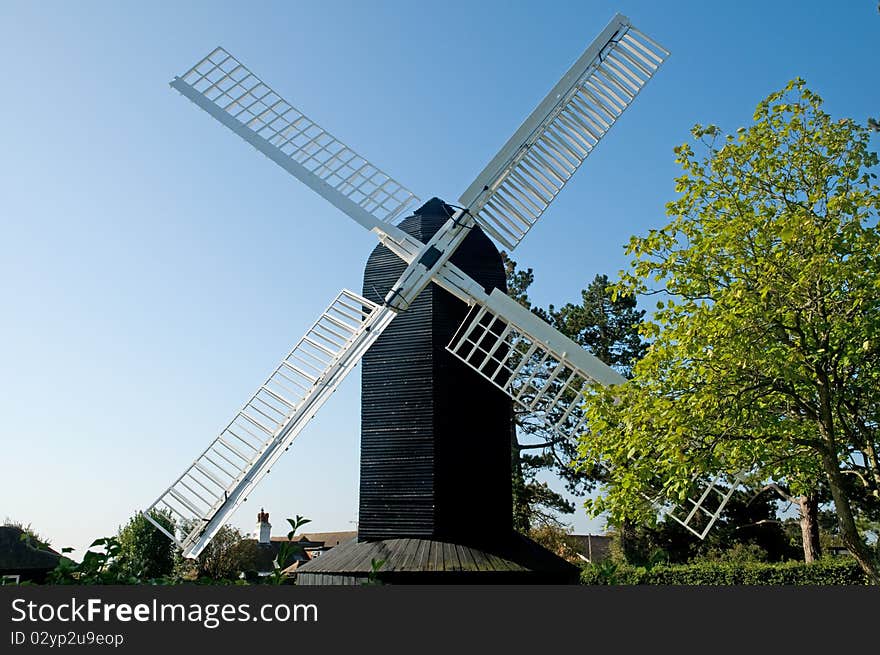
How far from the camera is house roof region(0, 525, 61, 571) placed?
24078 millimetres

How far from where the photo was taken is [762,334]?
998 cm

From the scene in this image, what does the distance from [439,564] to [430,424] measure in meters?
2.61

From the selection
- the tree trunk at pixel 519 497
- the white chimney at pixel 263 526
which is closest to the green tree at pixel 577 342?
the tree trunk at pixel 519 497

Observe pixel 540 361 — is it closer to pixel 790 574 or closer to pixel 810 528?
pixel 790 574

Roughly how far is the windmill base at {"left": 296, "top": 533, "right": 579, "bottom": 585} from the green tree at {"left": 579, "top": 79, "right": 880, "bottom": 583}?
111 inches

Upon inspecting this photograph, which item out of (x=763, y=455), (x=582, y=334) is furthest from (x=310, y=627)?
(x=582, y=334)

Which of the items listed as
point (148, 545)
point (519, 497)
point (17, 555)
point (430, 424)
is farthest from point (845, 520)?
point (148, 545)

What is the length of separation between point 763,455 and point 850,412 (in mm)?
1491

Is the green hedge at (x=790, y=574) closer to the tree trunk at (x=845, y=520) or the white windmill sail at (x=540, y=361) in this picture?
the white windmill sail at (x=540, y=361)

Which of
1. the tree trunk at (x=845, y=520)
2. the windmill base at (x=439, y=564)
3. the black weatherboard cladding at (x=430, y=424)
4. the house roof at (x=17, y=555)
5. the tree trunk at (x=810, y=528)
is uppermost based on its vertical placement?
the tree trunk at (x=810, y=528)

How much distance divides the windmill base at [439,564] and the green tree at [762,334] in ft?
9.28

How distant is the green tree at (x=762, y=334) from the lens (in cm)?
983

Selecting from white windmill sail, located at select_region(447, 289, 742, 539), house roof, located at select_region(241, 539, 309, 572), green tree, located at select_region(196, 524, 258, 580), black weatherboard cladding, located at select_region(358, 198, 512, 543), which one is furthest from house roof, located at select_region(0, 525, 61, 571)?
white windmill sail, located at select_region(447, 289, 742, 539)

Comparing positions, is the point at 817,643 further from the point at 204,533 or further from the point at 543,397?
the point at 204,533
